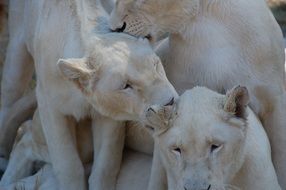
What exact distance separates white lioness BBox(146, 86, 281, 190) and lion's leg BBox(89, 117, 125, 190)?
763 mm

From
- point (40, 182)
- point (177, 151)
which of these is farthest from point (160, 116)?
point (40, 182)

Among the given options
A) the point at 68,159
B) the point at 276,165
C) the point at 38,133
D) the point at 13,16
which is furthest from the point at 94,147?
the point at 13,16

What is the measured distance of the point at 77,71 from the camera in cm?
548

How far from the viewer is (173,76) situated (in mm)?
5977

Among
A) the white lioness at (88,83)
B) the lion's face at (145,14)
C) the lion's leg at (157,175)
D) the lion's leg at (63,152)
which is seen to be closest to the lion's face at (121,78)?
the white lioness at (88,83)

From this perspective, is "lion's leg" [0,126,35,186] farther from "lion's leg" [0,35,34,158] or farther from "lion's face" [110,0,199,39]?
"lion's face" [110,0,199,39]

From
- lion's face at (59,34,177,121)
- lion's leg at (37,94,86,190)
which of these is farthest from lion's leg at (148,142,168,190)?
lion's leg at (37,94,86,190)

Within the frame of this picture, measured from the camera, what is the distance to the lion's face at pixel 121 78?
541 cm

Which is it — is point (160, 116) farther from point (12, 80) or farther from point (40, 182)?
point (12, 80)

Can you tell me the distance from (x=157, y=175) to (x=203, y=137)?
0.73m

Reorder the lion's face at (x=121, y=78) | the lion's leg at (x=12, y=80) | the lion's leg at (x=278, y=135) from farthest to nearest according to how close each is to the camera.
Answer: the lion's leg at (x=12, y=80)
the lion's leg at (x=278, y=135)
the lion's face at (x=121, y=78)

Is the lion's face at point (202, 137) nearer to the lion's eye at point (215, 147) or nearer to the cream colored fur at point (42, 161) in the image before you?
the lion's eye at point (215, 147)

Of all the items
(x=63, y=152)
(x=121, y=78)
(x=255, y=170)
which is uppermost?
(x=121, y=78)

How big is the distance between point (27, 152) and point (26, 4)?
100 cm
